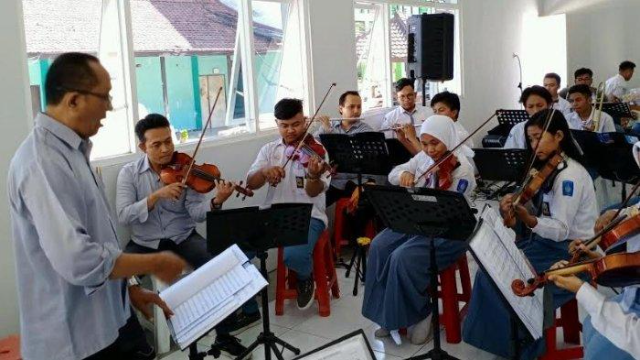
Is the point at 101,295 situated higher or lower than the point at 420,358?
higher

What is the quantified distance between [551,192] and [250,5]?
7.97 feet

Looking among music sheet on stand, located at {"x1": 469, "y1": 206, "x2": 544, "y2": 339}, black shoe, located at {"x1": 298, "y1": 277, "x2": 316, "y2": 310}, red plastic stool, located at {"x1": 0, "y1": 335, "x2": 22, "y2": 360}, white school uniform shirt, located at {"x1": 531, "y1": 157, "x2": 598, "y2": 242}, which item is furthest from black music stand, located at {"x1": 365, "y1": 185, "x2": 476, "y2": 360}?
red plastic stool, located at {"x1": 0, "y1": 335, "x2": 22, "y2": 360}

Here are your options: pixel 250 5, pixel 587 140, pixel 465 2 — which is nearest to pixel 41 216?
pixel 250 5

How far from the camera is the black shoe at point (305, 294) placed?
11.0ft

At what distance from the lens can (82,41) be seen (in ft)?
10.5

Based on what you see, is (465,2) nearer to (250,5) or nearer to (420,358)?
(250,5)

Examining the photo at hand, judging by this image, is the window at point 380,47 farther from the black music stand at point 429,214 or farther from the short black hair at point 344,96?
the black music stand at point 429,214

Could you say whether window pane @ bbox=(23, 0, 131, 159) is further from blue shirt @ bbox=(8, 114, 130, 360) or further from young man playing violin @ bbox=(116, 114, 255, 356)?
blue shirt @ bbox=(8, 114, 130, 360)

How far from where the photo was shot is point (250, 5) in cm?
404

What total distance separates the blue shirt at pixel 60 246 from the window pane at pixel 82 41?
1.53m

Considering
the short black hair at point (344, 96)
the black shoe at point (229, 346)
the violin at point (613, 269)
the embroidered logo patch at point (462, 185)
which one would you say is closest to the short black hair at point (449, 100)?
the short black hair at point (344, 96)

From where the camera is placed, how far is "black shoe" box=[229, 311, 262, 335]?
316 cm

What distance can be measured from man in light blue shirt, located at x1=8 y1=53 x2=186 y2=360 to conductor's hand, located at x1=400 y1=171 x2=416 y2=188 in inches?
68.6

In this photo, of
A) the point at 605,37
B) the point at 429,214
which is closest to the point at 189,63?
the point at 429,214
